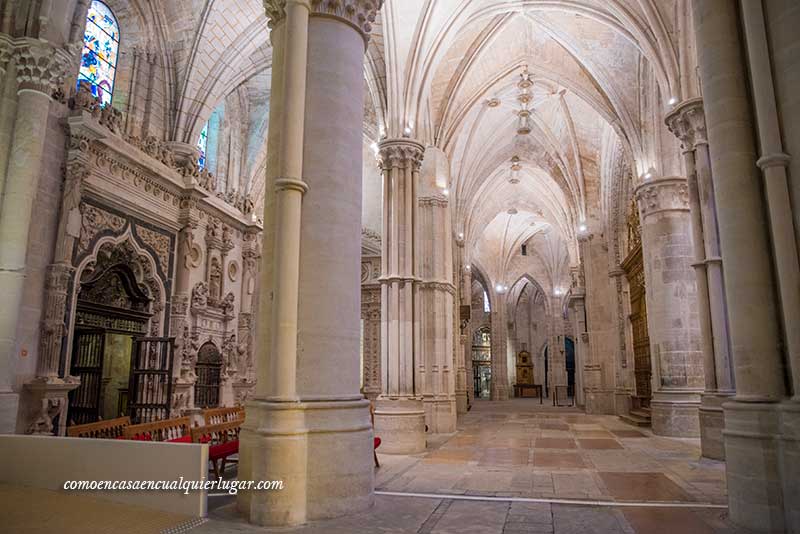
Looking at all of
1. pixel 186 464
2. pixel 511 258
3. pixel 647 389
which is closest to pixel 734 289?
pixel 186 464

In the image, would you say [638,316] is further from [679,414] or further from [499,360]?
[499,360]

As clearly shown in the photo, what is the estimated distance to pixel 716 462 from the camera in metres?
9.16

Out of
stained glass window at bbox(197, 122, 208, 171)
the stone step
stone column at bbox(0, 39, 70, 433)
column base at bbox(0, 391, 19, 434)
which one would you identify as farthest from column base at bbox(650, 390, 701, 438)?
stained glass window at bbox(197, 122, 208, 171)

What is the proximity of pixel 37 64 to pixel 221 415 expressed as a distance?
677cm

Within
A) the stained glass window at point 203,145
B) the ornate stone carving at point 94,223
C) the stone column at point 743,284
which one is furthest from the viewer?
the stained glass window at point 203,145

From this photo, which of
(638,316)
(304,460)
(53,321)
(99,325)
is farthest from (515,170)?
(304,460)

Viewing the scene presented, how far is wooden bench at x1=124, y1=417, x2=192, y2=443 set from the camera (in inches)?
262

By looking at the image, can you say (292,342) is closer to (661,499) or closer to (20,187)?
A: (661,499)

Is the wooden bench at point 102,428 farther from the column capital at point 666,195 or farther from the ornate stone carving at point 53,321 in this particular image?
the column capital at point 666,195

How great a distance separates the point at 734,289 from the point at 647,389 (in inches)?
555

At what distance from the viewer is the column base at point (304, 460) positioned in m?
4.79

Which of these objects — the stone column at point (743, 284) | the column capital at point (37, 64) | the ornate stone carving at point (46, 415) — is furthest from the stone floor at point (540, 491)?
the column capital at point (37, 64)

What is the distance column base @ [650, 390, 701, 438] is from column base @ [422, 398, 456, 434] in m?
5.09

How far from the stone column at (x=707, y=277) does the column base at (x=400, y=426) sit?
5106 mm
